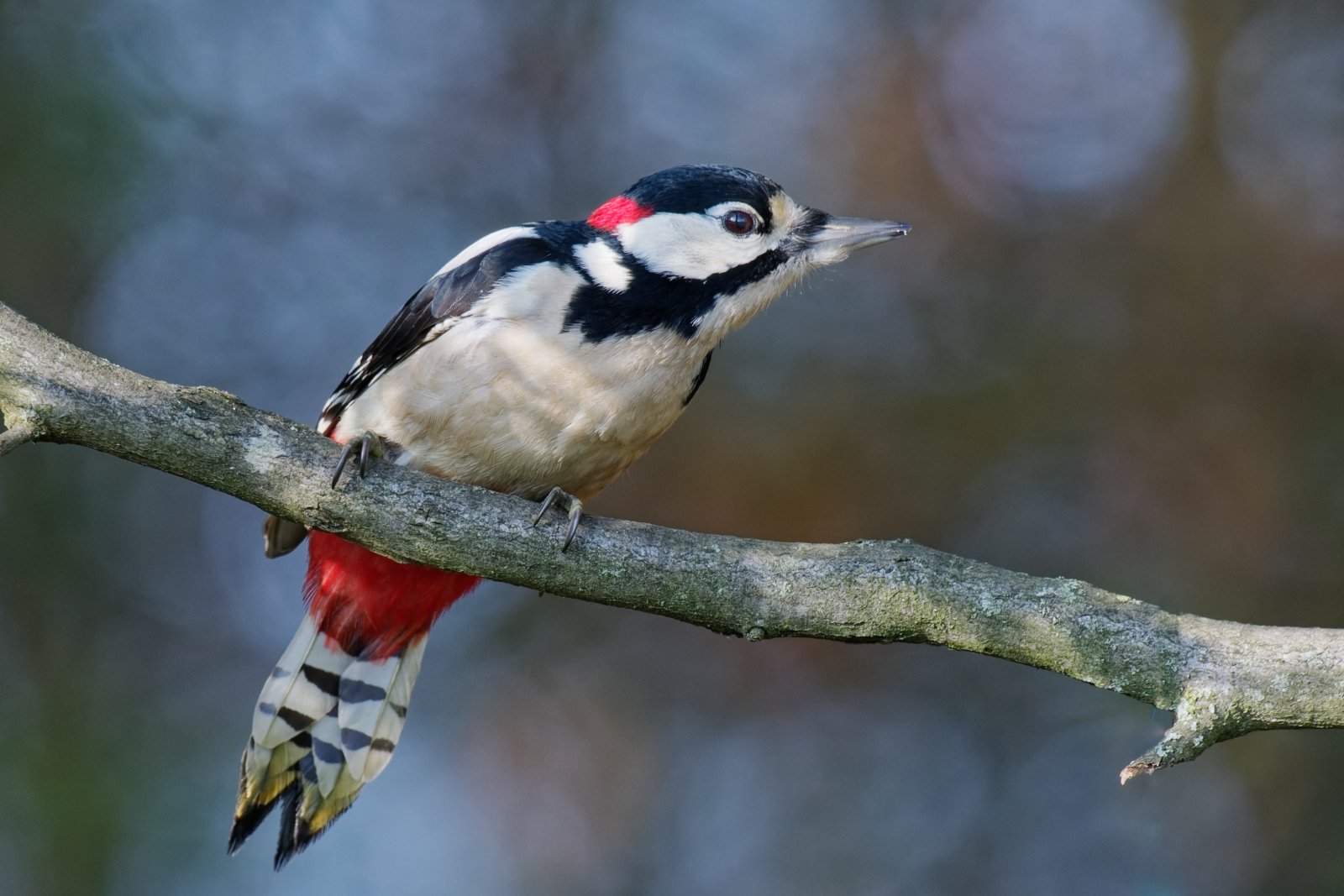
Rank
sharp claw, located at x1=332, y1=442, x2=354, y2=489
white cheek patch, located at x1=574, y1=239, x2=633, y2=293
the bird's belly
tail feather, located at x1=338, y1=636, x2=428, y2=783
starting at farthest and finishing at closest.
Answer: tail feather, located at x1=338, y1=636, x2=428, y2=783, white cheek patch, located at x1=574, y1=239, x2=633, y2=293, the bird's belly, sharp claw, located at x1=332, y1=442, x2=354, y2=489

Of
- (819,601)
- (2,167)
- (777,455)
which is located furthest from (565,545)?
(2,167)

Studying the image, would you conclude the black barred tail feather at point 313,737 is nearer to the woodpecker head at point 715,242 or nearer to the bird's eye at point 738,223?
the woodpecker head at point 715,242

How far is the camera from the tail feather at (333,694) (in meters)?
3.54

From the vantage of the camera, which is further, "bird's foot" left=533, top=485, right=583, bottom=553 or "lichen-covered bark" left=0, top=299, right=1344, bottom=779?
"bird's foot" left=533, top=485, right=583, bottom=553

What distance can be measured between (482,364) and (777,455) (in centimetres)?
202

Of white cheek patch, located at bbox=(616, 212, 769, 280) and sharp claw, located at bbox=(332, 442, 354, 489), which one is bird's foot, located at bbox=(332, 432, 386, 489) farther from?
white cheek patch, located at bbox=(616, 212, 769, 280)

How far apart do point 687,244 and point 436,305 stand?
30.1 inches

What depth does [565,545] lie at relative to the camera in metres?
2.53

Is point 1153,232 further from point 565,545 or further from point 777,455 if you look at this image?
point 565,545

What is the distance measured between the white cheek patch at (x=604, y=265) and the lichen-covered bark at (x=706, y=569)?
2.93 ft

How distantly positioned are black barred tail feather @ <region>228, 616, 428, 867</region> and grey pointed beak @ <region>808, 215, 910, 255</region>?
6.33 feet

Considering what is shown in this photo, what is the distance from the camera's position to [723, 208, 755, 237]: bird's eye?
3.38 metres

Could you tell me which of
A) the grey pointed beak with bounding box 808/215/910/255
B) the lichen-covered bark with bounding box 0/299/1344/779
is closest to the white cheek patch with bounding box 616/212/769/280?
the grey pointed beak with bounding box 808/215/910/255

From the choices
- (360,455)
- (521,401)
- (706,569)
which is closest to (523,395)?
(521,401)
